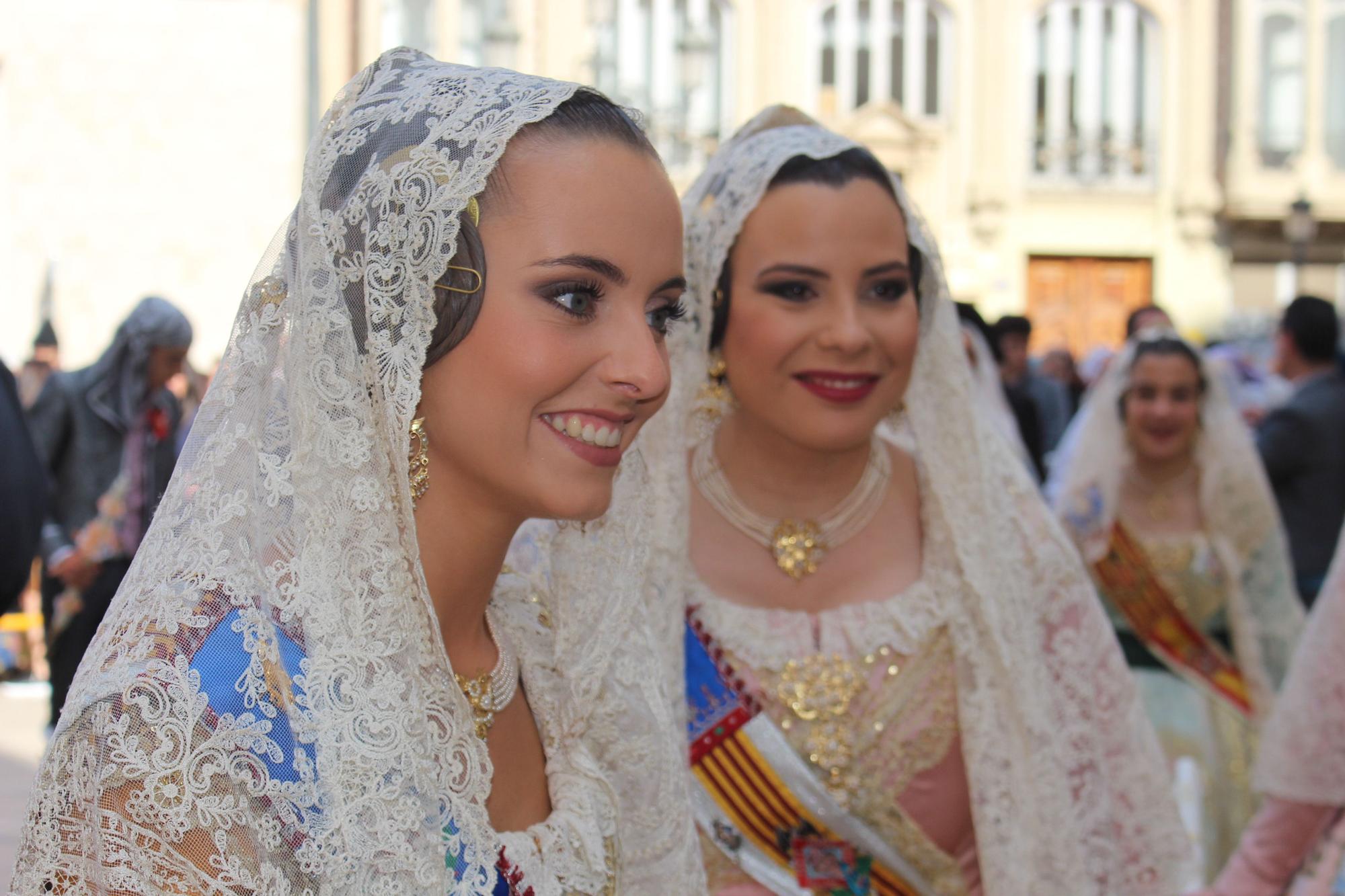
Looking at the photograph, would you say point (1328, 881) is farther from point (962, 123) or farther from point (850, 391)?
point (962, 123)

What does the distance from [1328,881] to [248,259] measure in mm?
13602

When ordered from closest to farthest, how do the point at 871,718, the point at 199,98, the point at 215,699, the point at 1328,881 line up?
the point at 215,699, the point at 871,718, the point at 1328,881, the point at 199,98

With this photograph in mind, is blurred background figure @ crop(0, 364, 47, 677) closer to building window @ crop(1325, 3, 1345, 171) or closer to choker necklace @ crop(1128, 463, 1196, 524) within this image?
choker necklace @ crop(1128, 463, 1196, 524)

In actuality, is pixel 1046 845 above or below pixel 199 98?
below

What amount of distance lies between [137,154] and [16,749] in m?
9.58

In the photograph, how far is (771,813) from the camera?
92.0 inches

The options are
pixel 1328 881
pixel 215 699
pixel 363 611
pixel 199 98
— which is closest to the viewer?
pixel 215 699

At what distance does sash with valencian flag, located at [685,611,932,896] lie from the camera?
2312 millimetres

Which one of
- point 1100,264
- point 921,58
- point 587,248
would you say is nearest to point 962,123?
point 921,58

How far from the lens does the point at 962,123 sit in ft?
59.4

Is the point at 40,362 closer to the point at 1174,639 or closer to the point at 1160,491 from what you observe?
the point at 1160,491

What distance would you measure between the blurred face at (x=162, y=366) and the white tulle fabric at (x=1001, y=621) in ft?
9.79

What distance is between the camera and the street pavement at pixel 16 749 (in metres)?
4.73

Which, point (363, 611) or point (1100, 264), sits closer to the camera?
point (363, 611)
